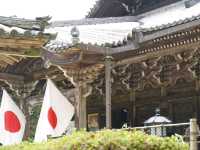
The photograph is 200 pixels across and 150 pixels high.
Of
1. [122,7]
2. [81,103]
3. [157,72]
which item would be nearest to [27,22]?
[81,103]

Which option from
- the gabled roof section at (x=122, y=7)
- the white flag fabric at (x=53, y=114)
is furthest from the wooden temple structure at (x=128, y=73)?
the gabled roof section at (x=122, y=7)

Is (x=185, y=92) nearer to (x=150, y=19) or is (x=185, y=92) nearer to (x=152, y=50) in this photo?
(x=152, y=50)

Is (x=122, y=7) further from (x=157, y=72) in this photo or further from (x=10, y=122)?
(x=10, y=122)

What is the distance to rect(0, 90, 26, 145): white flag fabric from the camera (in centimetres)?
1198

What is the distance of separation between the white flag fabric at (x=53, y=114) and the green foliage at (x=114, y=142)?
6034 mm

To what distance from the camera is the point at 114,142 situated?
598 cm

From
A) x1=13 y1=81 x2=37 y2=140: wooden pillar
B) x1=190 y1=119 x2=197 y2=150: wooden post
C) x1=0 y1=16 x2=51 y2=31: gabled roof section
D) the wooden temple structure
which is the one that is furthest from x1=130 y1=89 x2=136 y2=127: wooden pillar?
x1=190 y1=119 x2=197 y2=150: wooden post

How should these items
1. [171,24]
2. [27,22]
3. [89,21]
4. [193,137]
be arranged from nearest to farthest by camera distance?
[193,137] → [27,22] → [171,24] → [89,21]

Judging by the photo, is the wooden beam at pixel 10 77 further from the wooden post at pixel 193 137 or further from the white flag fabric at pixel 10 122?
the wooden post at pixel 193 137

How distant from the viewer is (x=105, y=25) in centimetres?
1662

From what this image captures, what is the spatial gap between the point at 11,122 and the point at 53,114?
1075 millimetres

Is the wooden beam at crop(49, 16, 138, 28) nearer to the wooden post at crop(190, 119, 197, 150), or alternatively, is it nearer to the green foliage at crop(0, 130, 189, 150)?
the green foliage at crop(0, 130, 189, 150)

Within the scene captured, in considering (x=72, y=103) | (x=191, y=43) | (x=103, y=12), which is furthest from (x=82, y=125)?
(x=103, y=12)

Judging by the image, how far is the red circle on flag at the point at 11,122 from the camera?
12183 mm
